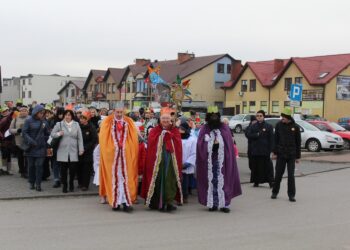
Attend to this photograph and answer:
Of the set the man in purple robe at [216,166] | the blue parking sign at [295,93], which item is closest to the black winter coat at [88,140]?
the man in purple robe at [216,166]

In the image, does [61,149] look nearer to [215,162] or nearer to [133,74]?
[215,162]

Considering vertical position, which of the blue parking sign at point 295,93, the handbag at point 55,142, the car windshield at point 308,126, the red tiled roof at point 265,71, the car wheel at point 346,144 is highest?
the red tiled roof at point 265,71

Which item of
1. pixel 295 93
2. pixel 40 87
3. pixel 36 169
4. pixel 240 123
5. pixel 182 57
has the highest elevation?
pixel 182 57

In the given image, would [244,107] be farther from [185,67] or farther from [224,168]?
[224,168]

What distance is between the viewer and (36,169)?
1041 cm

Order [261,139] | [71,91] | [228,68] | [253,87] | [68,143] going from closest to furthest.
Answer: [68,143] < [261,139] < [253,87] < [228,68] < [71,91]

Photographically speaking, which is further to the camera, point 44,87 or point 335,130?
point 44,87

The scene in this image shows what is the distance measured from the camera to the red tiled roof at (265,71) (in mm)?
57000

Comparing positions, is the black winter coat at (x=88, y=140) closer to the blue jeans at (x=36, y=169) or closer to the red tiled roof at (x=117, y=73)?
the blue jeans at (x=36, y=169)

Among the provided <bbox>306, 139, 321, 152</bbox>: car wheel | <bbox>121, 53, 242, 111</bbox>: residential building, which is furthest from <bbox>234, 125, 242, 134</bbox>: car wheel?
<bbox>306, 139, 321, 152</bbox>: car wheel

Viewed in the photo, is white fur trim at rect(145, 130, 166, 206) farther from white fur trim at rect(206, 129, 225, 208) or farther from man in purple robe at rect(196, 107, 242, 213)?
white fur trim at rect(206, 129, 225, 208)

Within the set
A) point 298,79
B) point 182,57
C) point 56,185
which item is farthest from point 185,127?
point 182,57

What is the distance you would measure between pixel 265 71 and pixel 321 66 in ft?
25.4

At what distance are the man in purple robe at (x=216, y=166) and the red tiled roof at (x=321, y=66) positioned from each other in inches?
1682
